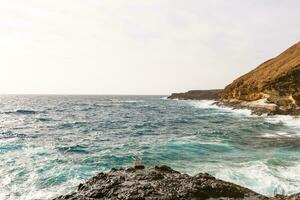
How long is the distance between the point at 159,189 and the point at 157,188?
10 cm

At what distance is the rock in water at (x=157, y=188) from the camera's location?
11727mm

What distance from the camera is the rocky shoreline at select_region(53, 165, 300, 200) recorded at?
1166 centimetres

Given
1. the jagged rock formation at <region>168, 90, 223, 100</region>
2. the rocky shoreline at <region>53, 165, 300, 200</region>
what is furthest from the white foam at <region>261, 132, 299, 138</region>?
the jagged rock formation at <region>168, 90, 223, 100</region>

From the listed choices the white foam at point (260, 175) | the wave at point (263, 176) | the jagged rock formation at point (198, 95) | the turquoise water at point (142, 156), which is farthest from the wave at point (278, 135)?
the jagged rock formation at point (198, 95)

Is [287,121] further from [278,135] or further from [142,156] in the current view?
[142,156]

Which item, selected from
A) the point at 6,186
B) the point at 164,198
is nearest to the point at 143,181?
the point at 164,198

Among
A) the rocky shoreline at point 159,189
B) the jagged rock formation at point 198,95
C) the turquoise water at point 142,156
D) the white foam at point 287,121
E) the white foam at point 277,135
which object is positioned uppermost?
the jagged rock formation at point 198,95

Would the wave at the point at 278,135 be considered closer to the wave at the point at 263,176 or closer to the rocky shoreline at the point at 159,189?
the wave at the point at 263,176

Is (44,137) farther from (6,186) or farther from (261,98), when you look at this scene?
(261,98)

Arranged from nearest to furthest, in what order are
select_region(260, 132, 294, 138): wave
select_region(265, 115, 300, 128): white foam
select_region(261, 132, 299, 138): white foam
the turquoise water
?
the turquoise water < select_region(260, 132, 294, 138): wave < select_region(261, 132, 299, 138): white foam < select_region(265, 115, 300, 128): white foam

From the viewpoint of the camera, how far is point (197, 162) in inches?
913

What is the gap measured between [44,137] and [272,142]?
23628 millimetres

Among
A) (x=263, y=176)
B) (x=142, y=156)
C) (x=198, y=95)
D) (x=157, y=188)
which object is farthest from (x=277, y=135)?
(x=198, y=95)

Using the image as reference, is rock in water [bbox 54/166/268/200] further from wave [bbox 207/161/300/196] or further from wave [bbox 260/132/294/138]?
wave [bbox 260/132/294/138]
